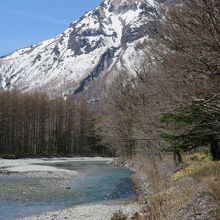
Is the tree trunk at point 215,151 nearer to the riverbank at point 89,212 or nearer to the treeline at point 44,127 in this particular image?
the riverbank at point 89,212

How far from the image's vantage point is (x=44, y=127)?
104m

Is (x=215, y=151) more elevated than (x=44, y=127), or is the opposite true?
(x=44, y=127)

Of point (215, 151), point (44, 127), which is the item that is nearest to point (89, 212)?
point (215, 151)

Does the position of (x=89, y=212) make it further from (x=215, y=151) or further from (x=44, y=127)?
(x=44, y=127)

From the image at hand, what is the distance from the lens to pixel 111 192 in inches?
1235

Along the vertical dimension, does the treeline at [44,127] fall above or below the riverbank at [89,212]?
above

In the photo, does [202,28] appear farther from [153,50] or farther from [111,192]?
[111,192]

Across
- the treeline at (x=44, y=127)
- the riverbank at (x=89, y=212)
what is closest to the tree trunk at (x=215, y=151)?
the riverbank at (x=89, y=212)

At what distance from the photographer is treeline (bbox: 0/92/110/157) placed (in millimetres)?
94000

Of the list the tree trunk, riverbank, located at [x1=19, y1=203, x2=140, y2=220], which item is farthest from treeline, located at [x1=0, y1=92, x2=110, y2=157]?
the tree trunk

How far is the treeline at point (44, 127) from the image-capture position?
308 ft

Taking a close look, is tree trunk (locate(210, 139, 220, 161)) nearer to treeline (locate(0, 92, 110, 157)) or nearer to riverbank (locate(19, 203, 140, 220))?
riverbank (locate(19, 203, 140, 220))

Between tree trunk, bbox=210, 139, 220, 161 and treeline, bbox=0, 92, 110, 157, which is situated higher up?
treeline, bbox=0, 92, 110, 157

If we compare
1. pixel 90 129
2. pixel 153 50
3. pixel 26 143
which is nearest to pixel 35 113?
pixel 26 143
